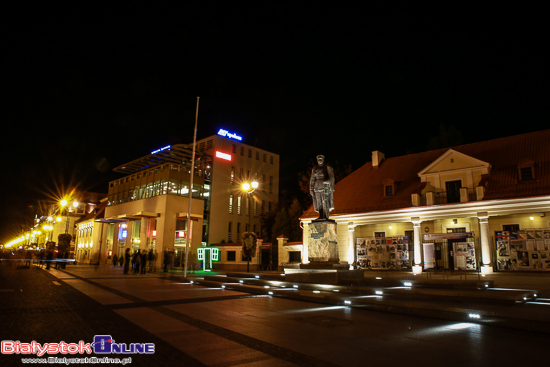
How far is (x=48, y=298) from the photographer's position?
427 inches

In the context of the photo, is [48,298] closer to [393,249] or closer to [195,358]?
[195,358]

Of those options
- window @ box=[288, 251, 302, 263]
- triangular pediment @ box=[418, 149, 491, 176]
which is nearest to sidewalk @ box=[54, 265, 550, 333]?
window @ box=[288, 251, 302, 263]

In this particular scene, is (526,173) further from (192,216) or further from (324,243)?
(192,216)

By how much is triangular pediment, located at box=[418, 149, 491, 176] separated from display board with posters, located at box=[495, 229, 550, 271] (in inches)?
196

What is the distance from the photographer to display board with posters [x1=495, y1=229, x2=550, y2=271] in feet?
62.0

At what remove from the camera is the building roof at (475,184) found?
21.0 metres

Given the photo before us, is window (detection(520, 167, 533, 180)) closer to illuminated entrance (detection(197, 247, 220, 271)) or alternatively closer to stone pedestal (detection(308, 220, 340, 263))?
stone pedestal (detection(308, 220, 340, 263))

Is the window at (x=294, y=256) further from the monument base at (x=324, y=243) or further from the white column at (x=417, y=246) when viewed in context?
the monument base at (x=324, y=243)

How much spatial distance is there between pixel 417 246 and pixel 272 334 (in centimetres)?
1999

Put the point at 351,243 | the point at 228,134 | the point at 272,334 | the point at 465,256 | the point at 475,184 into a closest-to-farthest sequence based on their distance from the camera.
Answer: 1. the point at 272,334
2. the point at 465,256
3. the point at 475,184
4. the point at 351,243
5. the point at 228,134

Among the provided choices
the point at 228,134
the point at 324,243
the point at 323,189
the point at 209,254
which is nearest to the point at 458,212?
the point at 323,189

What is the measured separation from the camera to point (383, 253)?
2389cm

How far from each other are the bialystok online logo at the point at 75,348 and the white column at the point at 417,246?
21.0m

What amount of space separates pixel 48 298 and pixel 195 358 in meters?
8.58
